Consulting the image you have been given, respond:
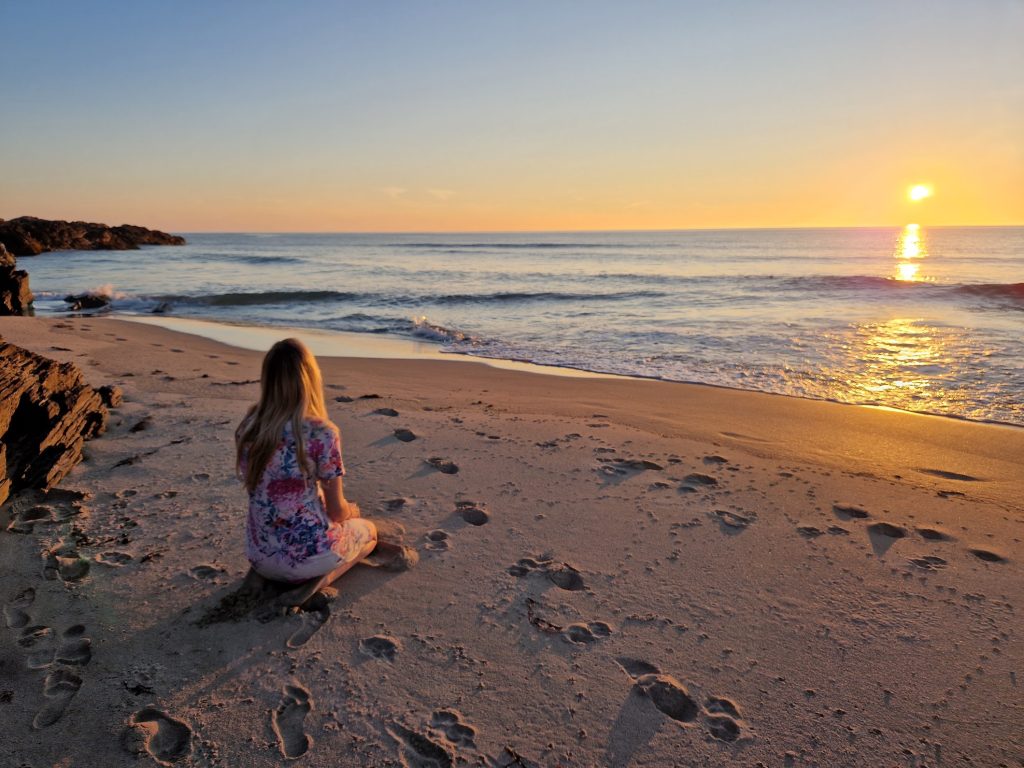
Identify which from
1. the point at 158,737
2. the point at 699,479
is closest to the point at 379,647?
the point at 158,737

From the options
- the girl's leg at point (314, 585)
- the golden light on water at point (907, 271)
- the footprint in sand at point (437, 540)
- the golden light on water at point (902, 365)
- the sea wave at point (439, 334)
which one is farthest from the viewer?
the golden light on water at point (907, 271)

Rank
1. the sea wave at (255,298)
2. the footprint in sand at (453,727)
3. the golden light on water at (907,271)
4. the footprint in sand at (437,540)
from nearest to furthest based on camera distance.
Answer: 1. the footprint in sand at (453,727)
2. the footprint in sand at (437,540)
3. the sea wave at (255,298)
4. the golden light on water at (907,271)

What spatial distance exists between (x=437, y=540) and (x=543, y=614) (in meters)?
0.90

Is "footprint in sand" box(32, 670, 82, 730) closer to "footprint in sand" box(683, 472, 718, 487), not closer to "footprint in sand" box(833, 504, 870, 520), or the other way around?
"footprint in sand" box(683, 472, 718, 487)

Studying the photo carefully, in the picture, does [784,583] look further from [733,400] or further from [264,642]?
[733,400]

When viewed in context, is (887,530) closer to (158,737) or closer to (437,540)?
(437,540)

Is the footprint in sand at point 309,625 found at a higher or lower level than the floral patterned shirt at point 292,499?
lower

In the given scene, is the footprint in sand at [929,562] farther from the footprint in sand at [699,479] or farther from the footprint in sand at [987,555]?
the footprint in sand at [699,479]

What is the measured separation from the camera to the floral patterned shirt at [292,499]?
2.87 metres

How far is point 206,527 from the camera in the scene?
3.69 metres

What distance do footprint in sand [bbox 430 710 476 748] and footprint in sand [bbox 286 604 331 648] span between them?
29.2 inches

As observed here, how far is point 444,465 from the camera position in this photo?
470 centimetres

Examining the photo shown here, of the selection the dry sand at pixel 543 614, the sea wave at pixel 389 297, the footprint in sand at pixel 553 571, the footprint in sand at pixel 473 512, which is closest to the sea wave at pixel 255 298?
the sea wave at pixel 389 297

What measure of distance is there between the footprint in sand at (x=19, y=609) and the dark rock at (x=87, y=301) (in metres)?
15.4
